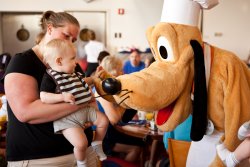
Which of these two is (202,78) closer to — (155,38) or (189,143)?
(155,38)

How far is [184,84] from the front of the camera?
131 cm

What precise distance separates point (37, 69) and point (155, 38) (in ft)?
1.79

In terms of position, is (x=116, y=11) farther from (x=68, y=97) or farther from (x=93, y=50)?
(x=68, y=97)

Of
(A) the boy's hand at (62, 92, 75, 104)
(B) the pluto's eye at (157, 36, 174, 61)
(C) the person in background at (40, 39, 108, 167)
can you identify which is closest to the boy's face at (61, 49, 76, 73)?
(C) the person in background at (40, 39, 108, 167)

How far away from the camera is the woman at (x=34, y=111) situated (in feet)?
4.34

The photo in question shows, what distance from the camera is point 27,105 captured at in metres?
1.32

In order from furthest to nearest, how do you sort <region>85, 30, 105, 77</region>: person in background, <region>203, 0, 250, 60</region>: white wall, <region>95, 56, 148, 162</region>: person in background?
<region>203, 0, 250, 60</region>: white wall, <region>85, 30, 105, 77</region>: person in background, <region>95, 56, 148, 162</region>: person in background

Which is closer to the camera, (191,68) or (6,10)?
(191,68)

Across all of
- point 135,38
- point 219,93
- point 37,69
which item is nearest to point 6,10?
point 135,38

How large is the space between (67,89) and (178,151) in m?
0.75

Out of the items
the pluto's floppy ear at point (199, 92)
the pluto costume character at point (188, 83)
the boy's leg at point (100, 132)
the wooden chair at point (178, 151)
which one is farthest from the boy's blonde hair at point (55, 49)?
the wooden chair at point (178, 151)

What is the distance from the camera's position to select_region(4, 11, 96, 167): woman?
Answer: 4.34ft

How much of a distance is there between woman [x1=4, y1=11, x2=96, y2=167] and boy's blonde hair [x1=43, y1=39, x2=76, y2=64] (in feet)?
0.33

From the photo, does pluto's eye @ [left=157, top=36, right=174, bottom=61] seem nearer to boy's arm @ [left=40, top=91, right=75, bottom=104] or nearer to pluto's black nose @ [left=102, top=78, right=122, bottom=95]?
pluto's black nose @ [left=102, top=78, right=122, bottom=95]
